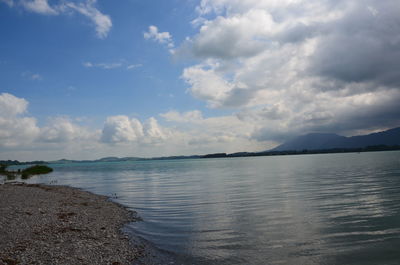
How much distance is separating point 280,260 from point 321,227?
7319 mm

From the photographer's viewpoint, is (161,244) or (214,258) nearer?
(214,258)

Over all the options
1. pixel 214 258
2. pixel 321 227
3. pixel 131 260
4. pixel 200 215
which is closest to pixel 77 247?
pixel 131 260

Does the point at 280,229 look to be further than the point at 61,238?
Yes

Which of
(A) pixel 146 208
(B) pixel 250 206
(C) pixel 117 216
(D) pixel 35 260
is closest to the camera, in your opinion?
(D) pixel 35 260

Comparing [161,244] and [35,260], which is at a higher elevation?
[35,260]

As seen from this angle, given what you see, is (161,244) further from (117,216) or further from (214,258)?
(117,216)

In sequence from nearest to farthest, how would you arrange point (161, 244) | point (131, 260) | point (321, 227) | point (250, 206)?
point (131, 260), point (161, 244), point (321, 227), point (250, 206)

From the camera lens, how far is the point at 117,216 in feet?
86.0

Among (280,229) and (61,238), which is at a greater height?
(61,238)

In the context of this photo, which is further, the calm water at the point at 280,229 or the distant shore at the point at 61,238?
the calm water at the point at 280,229

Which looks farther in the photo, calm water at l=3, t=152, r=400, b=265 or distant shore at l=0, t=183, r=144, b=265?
calm water at l=3, t=152, r=400, b=265

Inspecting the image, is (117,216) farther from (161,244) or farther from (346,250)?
(346,250)

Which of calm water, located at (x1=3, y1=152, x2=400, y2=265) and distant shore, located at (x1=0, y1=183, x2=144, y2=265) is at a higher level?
distant shore, located at (x1=0, y1=183, x2=144, y2=265)

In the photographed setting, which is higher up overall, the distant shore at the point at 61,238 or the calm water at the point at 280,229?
the distant shore at the point at 61,238
